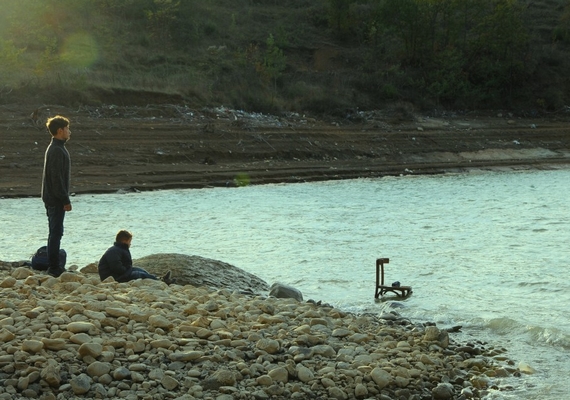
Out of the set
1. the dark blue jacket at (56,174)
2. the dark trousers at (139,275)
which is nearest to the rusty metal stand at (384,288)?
the dark trousers at (139,275)

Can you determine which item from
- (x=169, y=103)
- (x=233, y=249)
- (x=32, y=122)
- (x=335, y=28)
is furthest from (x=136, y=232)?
(x=335, y=28)

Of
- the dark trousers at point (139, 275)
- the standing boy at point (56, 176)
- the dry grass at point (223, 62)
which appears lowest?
the dark trousers at point (139, 275)

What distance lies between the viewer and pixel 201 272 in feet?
35.9

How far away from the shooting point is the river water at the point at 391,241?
1043 cm

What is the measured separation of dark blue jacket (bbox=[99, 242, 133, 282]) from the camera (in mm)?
9625

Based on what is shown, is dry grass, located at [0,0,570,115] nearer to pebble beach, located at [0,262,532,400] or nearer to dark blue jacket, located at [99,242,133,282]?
dark blue jacket, located at [99,242,133,282]

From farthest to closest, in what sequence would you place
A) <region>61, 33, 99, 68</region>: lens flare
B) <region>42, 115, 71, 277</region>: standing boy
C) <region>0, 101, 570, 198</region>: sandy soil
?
<region>61, 33, 99, 68</region>: lens flare < <region>0, 101, 570, 198</region>: sandy soil < <region>42, 115, 71, 277</region>: standing boy

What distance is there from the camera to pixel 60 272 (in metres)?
9.98

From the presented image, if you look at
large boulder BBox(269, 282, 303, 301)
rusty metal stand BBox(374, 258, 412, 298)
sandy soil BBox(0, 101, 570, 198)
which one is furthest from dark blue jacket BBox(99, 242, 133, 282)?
sandy soil BBox(0, 101, 570, 198)

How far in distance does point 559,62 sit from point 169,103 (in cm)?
2355

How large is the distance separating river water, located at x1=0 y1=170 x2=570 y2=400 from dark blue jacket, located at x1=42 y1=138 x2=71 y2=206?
11.6 feet

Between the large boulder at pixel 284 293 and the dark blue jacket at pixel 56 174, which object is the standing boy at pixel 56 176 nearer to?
the dark blue jacket at pixel 56 174

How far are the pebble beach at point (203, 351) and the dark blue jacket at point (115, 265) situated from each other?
397mm

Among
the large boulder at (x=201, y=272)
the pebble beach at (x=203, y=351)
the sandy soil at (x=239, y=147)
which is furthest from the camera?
the sandy soil at (x=239, y=147)
